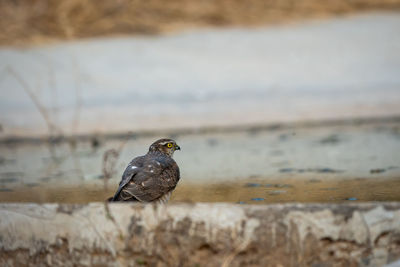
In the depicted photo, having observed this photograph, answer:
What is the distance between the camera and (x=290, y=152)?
7.66 meters

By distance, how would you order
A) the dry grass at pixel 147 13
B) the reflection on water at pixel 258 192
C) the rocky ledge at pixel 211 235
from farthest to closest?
1. the dry grass at pixel 147 13
2. the reflection on water at pixel 258 192
3. the rocky ledge at pixel 211 235

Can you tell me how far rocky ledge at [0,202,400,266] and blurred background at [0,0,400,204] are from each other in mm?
1250

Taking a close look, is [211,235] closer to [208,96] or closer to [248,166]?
[248,166]

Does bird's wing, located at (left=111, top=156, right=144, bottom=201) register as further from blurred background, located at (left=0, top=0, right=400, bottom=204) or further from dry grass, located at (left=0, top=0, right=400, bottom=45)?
dry grass, located at (left=0, top=0, right=400, bottom=45)

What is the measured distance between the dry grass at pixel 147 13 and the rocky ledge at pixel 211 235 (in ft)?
36.5

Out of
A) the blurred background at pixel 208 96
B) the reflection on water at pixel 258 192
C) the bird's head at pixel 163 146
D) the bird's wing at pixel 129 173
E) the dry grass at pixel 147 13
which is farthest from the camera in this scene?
the dry grass at pixel 147 13

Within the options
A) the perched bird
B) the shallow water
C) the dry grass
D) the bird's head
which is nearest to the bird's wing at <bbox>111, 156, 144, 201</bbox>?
the perched bird

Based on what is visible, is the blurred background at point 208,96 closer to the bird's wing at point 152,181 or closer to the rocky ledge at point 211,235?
the bird's wing at point 152,181

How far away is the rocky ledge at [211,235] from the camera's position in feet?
11.6

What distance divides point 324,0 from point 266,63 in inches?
154

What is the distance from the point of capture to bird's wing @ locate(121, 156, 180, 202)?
4630mm

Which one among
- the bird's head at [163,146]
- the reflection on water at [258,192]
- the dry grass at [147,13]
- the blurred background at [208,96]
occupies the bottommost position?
the reflection on water at [258,192]

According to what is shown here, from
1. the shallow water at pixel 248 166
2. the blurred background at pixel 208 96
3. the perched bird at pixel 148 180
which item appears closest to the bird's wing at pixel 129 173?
the perched bird at pixel 148 180

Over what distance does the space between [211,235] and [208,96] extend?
26.0ft
